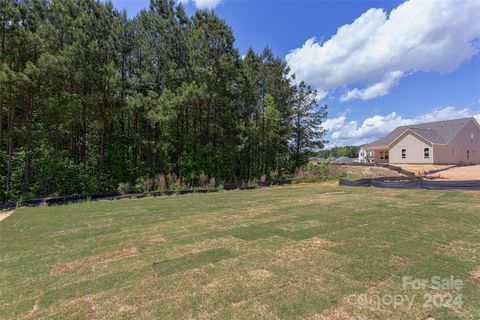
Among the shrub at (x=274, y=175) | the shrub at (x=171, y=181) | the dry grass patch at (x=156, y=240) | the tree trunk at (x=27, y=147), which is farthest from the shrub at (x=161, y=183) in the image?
the dry grass patch at (x=156, y=240)

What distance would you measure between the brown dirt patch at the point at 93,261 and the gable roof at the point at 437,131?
25316 millimetres

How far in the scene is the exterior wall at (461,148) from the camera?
72.4ft

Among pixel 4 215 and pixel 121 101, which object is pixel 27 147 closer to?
pixel 4 215

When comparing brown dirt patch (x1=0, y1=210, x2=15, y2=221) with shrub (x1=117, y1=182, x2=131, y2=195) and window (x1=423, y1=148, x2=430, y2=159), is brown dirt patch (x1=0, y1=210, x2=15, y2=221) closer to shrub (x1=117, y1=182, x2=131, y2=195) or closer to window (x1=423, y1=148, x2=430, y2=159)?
shrub (x1=117, y1=182, x2=131, y2=195)

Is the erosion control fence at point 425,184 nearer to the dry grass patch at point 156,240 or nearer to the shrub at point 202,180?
the shrub at point 202,180

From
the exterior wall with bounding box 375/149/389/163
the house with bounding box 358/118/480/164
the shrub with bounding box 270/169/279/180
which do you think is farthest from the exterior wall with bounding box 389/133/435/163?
the shrub with bounding box 270/169/279/180

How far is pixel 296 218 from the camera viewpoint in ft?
17.6

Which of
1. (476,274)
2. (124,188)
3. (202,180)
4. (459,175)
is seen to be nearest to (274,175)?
(202,180)

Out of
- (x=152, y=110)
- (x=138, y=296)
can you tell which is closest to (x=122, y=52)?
(x=152, y=110)

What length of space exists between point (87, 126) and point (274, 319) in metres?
12.3

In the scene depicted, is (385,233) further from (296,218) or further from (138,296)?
(138,296)

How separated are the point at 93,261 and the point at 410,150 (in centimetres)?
2637

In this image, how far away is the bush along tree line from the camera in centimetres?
923

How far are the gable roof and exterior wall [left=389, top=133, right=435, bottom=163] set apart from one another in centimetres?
59
